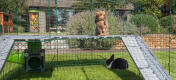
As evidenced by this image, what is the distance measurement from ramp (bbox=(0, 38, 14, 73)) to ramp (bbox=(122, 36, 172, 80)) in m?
2.04

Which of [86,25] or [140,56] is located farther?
[86,25]

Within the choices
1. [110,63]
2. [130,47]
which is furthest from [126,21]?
[130,47]

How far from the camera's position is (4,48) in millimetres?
2414

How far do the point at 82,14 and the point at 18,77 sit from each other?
4256mm

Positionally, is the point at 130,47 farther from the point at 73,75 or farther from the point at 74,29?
the point at 74,29

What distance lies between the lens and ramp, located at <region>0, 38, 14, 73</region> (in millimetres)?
2277

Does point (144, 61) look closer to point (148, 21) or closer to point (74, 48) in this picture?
point (148, 21)

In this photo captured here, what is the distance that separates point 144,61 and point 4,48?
236 centimetres

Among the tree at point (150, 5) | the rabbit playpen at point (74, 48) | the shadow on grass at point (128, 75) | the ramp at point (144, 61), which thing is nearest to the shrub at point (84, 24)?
the rabbit playpen at point (74, 48)

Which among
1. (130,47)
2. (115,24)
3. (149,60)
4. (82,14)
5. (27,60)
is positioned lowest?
(27,60)

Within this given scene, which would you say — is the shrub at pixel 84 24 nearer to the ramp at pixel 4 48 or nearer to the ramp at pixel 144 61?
the ramp at pixel 144 61

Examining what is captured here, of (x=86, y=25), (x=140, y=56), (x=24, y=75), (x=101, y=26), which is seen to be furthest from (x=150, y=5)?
(x=24, y=75)

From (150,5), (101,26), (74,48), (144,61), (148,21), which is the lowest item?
(74,48)

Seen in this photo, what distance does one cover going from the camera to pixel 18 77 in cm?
341
